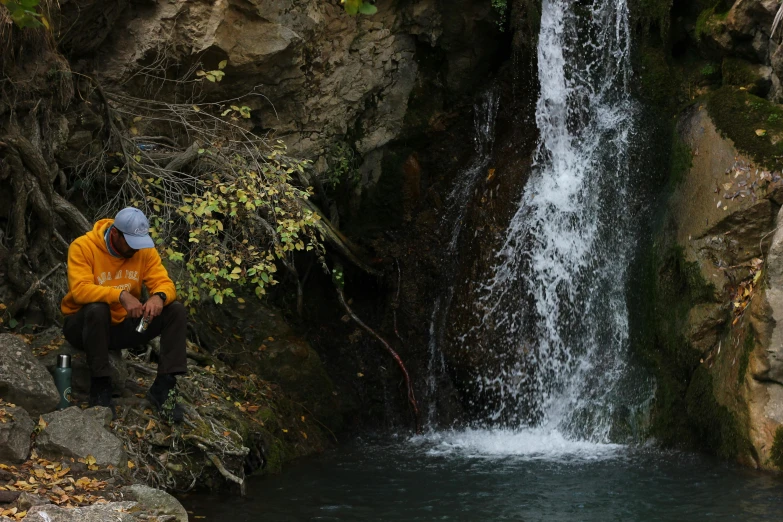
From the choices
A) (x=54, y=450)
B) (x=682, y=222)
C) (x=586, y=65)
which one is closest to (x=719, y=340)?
(x=682, y=222)

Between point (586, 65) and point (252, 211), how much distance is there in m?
4.68

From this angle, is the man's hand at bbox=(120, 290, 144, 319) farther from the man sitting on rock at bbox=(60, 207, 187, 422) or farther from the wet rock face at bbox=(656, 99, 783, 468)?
the wet rock face at bbox=(656, 99, 783, 468)

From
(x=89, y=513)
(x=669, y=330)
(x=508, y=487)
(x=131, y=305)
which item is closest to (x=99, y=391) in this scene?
(x=131, y=305)

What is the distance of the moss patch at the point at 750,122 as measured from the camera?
27.2 feet

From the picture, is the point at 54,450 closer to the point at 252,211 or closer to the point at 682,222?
the point at 252,211

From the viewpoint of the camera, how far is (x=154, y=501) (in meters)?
5.38

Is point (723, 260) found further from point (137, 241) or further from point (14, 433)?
point (14, 433)

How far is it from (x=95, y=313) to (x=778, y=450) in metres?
5.37

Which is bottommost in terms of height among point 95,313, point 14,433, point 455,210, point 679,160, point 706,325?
point 14,433

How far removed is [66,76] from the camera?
294 inches

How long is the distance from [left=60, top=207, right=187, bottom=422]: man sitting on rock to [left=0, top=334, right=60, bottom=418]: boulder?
0.31 m

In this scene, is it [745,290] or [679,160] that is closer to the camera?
[745,290]

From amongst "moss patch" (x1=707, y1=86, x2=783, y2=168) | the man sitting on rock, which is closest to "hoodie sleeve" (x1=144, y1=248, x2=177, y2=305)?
the man sitting on rock

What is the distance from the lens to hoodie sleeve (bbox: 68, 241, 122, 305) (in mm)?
6016
